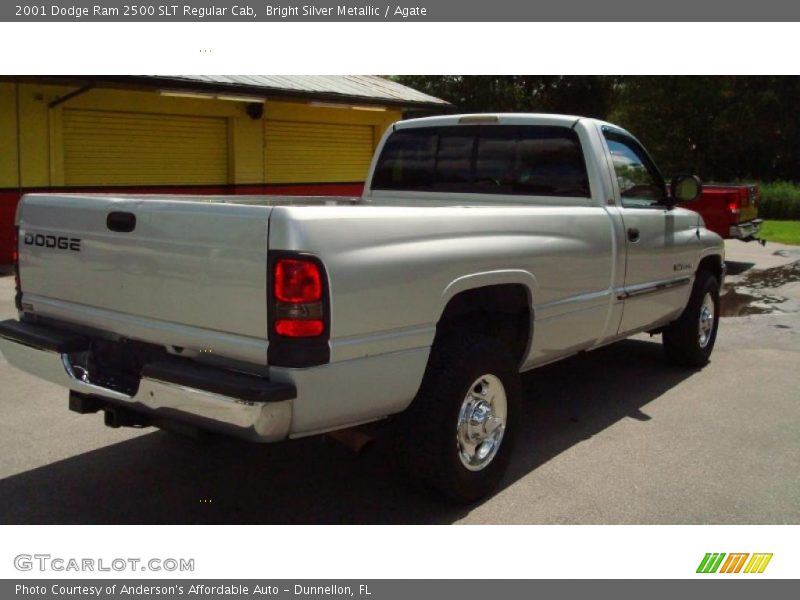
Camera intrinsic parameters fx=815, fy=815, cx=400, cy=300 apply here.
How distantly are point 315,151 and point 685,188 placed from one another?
1201cm

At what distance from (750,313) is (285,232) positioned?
8136mm

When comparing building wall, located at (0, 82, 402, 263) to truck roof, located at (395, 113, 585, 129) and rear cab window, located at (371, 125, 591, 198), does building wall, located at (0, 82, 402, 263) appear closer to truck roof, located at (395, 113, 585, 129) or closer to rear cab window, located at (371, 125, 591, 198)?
rear cab window, located at (371, 125, 591, 198)

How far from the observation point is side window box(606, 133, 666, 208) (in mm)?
5553

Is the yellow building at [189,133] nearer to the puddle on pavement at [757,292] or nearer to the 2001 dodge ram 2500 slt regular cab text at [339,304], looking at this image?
the puddle on pavement at [757,292]

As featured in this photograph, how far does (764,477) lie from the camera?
4531mm

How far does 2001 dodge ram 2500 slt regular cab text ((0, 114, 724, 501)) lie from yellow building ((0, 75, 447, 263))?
8000 mm

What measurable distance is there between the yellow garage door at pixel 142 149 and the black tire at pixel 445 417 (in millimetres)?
10497

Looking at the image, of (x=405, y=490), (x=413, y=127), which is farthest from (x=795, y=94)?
(x=405, y=490)

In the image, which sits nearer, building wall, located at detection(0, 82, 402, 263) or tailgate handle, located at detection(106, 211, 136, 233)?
tailgate handle, located at detection(106, 211, 136, 233)

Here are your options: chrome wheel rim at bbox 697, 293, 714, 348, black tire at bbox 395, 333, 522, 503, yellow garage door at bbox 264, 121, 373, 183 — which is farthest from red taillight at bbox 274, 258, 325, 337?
yellow garage door at bbox 264, 121, 373, 183

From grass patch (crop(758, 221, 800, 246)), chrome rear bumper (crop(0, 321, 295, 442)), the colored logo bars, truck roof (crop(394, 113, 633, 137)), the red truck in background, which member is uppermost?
truck roof (crop(394, 113, 633, 137))

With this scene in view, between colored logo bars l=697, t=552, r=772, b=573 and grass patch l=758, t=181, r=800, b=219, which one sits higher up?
grass patch l=758, t=181, r=800, b=219

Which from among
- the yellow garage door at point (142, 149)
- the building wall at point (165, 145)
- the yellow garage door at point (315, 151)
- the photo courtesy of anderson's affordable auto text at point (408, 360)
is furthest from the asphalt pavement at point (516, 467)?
the yellow garage door at point (315, 151)

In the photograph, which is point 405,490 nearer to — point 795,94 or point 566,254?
point 566,254
